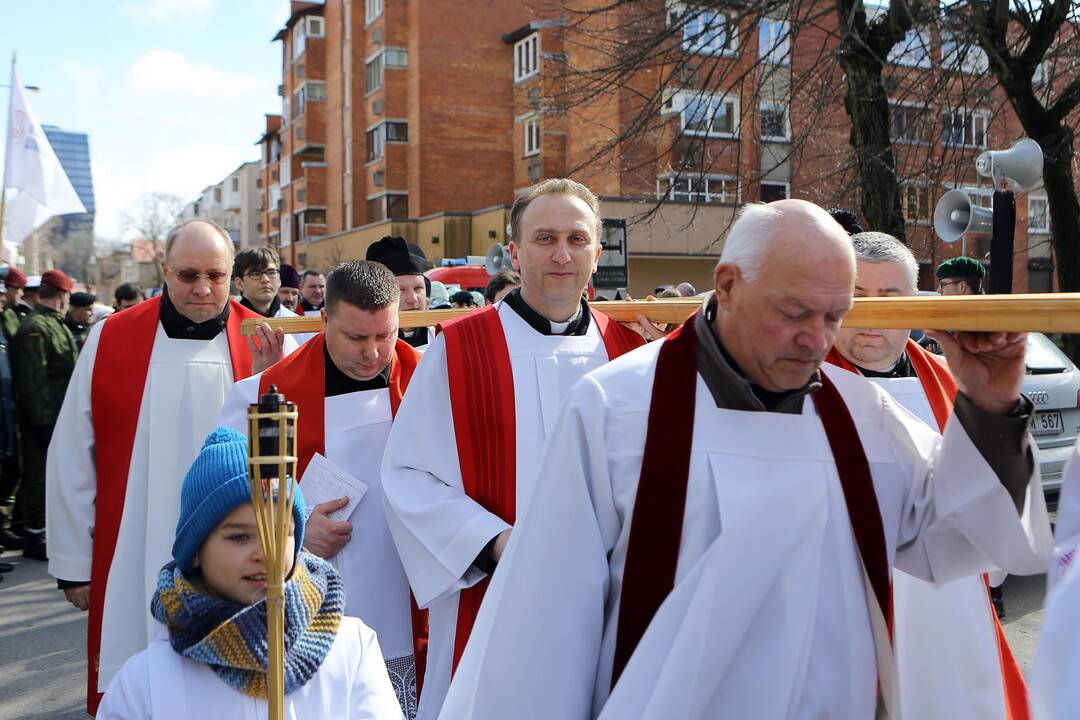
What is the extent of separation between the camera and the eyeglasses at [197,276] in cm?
461

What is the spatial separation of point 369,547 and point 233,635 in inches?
59.0

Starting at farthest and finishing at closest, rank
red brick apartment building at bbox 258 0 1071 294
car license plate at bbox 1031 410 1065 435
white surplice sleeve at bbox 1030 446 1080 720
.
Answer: red brick apartment building at bbox 258 0 1071 294 → car license plate at bbox 1031 410 1065 435 → white surplice sleeve at bbox 1030 446 1080 720

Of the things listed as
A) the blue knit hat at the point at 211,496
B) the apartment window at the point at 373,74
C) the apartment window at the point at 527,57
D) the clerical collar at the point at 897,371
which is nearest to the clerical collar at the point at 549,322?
the clerical collar at the point at 897,371

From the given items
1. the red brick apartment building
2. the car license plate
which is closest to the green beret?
the car license plate

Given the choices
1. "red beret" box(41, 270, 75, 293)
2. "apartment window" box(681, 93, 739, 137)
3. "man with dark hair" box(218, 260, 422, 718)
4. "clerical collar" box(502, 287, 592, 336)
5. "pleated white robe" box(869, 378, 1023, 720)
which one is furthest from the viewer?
"apartment window" box(681, 93, 739, 137)

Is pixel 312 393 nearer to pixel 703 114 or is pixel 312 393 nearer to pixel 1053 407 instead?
pixel 1053 407

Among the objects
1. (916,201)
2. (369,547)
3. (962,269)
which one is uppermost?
(916,201)

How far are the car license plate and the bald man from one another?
5546 millimetres

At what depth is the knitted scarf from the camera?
2467 mm

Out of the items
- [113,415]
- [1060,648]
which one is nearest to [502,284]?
[113,415]

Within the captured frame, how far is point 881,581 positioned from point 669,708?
1.63 feet

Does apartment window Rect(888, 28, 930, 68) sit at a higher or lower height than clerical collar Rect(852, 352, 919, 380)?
higher

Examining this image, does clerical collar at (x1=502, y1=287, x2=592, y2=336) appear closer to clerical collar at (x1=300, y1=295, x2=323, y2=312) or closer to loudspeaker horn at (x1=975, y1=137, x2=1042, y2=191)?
loudspeaker horn at (x1=975, y1=137, x2=1042, y2=191)

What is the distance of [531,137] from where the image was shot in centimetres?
4250
